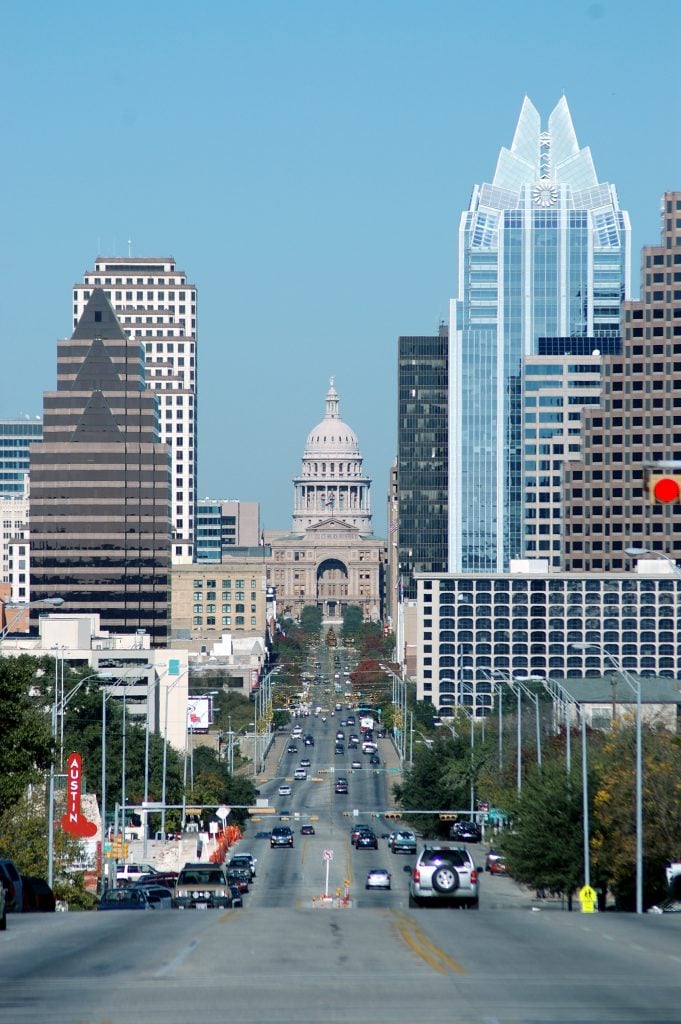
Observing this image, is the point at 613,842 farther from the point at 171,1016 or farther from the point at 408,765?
the point at 408,765

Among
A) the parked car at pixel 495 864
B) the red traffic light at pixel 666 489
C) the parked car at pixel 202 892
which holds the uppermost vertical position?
the red traffic light at pixel 666 489

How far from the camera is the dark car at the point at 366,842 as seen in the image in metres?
120

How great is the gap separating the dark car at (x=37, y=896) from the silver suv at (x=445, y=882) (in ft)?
31.0

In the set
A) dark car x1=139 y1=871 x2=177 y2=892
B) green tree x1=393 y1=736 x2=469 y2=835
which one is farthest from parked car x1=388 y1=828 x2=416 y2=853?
dark car x1=139 y1=871 x2=177 y2=892

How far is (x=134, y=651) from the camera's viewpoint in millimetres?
169625

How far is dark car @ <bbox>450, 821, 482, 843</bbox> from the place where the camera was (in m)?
125

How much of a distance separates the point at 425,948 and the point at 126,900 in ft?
88.7

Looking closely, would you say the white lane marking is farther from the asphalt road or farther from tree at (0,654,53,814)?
tree at (0,654,53,814)

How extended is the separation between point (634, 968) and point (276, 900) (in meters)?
54.0

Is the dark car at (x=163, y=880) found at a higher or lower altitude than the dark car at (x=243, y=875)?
higher

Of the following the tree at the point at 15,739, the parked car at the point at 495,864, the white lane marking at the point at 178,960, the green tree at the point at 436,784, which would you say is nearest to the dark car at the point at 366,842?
the green tree at the point at 436,784

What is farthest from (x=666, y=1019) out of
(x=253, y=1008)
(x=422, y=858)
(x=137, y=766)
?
(x=137, y=766)

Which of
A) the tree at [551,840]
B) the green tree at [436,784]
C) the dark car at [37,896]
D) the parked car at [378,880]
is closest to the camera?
the dark car at [37,896]

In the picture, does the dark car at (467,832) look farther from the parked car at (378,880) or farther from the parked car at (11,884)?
the parked car at (11,884)
